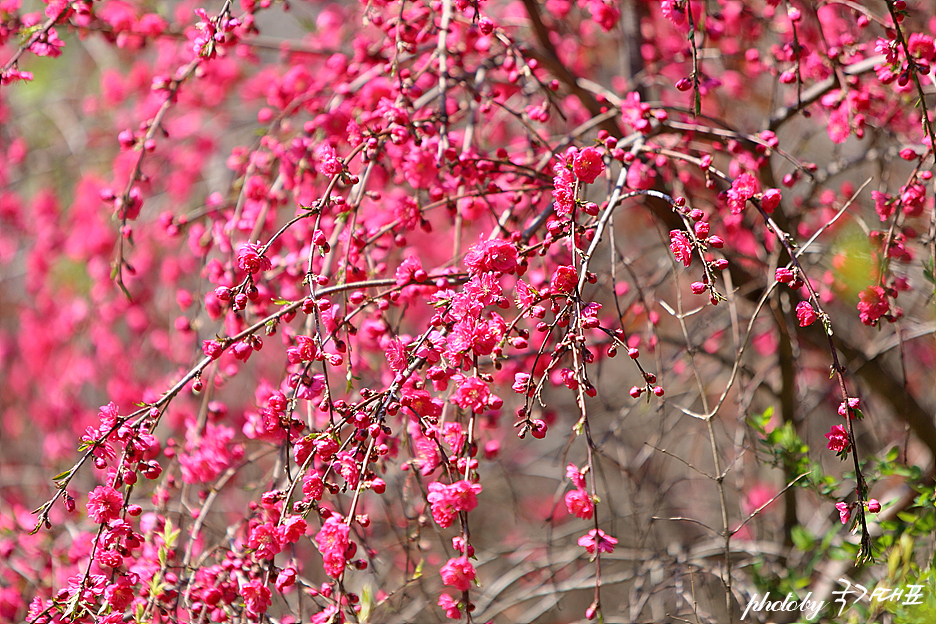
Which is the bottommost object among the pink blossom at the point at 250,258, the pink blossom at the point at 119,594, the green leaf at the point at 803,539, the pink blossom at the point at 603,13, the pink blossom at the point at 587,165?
the green leaf at the point at 803,539

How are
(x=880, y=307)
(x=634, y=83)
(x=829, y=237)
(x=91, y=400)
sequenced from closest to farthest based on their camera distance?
(x=880, y=307) < (x=634, y=83) < (x=829, y=237) < (x=91, y=400)

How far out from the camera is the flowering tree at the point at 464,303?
1264 millimetres

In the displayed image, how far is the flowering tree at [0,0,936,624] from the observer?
49.8 inches

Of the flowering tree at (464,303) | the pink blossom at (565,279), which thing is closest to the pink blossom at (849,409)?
the flowering tree at (464,303)

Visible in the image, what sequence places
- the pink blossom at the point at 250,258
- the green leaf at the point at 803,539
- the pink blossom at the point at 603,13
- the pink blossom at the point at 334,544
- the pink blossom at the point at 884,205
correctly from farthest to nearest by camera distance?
the pink blossom at the point at 603,13, the green leaf at the point at 803,539, the pink blossom at the point at 884,205, the pink blossom at the point at 250,258, the pink blossom at the point at 334,544

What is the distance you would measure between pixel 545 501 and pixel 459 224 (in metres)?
2.51

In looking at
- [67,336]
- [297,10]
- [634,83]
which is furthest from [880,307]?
[297,10]

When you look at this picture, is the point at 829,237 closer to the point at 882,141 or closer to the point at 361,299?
the point at 882,141

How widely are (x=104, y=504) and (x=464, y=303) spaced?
2.43 ft

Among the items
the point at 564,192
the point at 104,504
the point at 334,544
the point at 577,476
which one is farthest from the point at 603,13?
the point at 104,504

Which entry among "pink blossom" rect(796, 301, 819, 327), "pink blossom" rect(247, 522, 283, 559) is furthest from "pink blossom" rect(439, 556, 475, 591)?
"pink blossom" rect(796, 301, 819, 327)

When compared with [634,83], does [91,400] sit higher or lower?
higher

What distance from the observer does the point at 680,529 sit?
332 cm

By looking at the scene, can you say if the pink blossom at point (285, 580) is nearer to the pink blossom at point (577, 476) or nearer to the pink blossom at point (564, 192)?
the pink blossom at point (577, 476)
